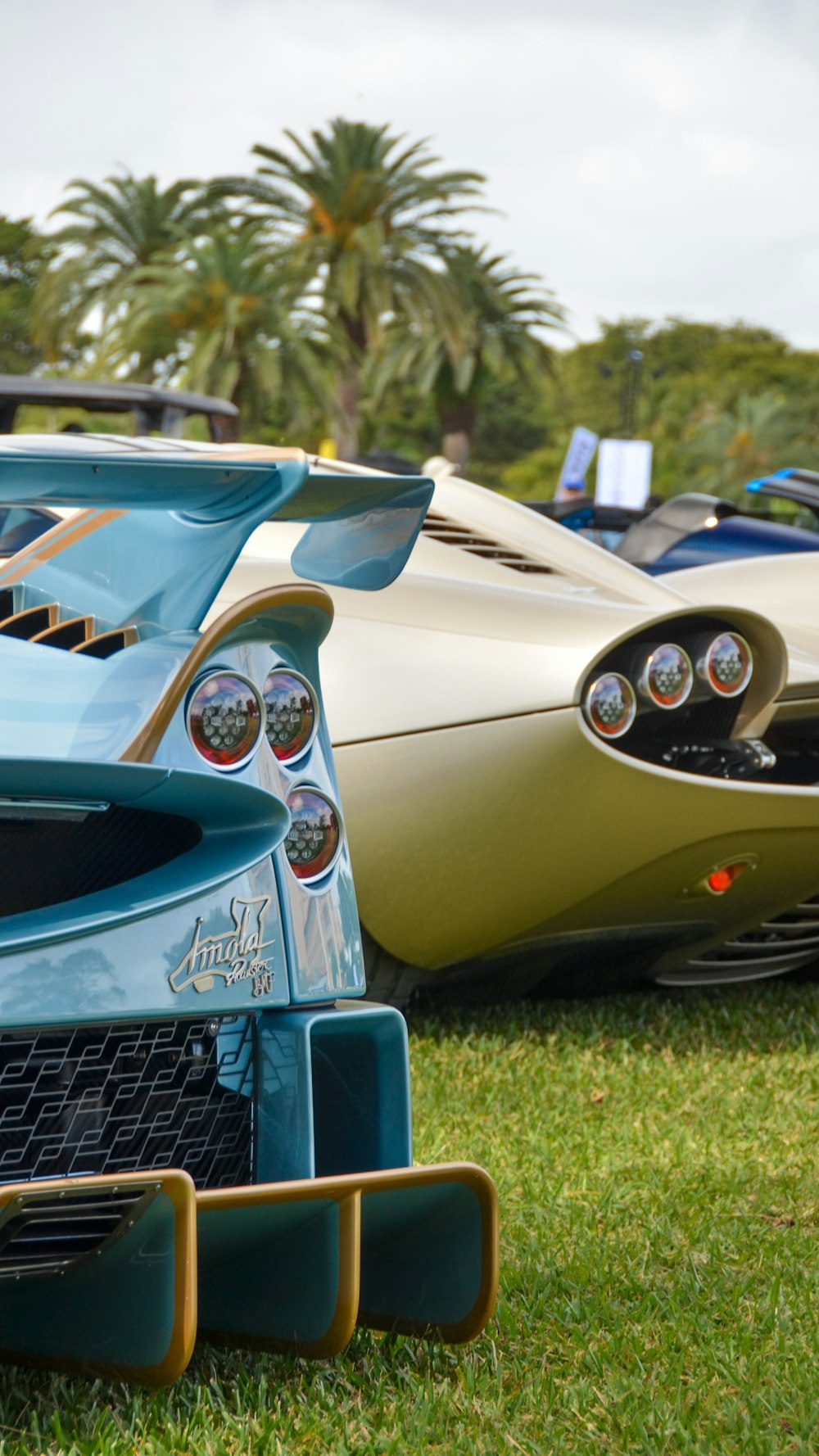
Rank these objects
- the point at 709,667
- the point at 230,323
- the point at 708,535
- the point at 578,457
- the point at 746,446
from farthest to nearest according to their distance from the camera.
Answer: the point at 746,446 < the point at 230,323 < the point at 578,457 < the point at 708,535 < the point at 709,667

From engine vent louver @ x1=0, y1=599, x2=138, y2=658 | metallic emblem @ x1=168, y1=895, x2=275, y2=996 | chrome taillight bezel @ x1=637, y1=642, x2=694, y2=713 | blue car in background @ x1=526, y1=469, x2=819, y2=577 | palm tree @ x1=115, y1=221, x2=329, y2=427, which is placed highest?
palm tree @ x1=115, y1=221, x2=329, y2=427

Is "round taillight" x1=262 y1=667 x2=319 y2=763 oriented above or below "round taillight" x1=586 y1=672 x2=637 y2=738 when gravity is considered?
above

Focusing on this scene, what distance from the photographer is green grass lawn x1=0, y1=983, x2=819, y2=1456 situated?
77.2 inches

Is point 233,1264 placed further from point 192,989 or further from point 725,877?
point 725,877

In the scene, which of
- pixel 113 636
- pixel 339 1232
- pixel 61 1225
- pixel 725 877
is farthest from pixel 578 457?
pixel 61 1225

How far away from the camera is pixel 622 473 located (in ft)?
63.1

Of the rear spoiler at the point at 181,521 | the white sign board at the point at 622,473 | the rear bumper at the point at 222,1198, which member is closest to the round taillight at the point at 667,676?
the rear spoiler at the point at 181,521

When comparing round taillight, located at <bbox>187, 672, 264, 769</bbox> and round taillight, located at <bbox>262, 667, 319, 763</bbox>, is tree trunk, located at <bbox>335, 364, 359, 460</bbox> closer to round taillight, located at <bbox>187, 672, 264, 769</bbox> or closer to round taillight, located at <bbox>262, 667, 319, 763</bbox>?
round taillight, located at <bbox>262, 667, 319, 763</bbox>

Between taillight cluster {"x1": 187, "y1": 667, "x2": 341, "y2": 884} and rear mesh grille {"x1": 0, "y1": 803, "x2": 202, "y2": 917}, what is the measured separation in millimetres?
104

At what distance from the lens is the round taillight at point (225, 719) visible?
→ 197 centimetres

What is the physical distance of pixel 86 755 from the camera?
182 cm

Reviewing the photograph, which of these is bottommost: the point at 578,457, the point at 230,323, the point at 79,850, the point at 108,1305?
the point at 108,1305

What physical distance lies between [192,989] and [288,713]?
418mm

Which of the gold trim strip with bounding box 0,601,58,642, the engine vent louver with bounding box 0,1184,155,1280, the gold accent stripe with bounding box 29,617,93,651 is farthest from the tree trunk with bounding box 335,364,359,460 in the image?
the engine vent louver with bounding box 0,1184,155,1280
